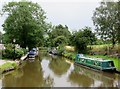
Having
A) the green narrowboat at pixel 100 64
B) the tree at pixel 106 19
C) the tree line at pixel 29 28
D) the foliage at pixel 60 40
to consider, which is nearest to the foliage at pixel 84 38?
the tree line at pixel 29 28

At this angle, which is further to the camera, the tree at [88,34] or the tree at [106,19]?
the tree at [88,34]

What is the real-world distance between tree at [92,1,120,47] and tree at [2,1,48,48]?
1678 cm

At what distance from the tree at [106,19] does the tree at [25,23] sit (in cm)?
1678

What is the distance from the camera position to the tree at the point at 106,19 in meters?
34.5

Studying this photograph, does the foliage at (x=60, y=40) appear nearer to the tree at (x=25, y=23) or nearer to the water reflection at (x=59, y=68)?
the tree at (x=25, y=23)

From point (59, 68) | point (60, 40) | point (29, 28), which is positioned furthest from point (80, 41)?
point (60, 40)

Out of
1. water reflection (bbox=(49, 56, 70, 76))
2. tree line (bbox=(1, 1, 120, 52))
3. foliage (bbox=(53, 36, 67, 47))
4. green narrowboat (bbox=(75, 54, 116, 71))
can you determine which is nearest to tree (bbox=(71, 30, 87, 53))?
tree line (bbox=(1, 1, 120, 52))

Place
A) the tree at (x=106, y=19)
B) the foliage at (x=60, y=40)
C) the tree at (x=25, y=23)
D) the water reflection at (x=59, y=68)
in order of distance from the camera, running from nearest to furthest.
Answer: the water reflection at (x=59, y=68), the tree at (x=106, y=19), the tree at (x=25, y=23), the foliage at (x=60, y=40)

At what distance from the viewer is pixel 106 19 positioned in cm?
3631

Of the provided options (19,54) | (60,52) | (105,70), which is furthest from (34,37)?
(105,70)

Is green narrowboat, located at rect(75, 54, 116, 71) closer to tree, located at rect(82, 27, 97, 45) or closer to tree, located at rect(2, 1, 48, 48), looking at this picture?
tree, located at rect(82, 27, 97, 45)

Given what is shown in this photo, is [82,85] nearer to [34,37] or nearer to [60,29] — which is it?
[34,37]

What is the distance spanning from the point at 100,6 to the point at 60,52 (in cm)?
2586

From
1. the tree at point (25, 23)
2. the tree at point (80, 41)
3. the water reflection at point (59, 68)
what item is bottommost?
the water reflection at point (59, 68)
